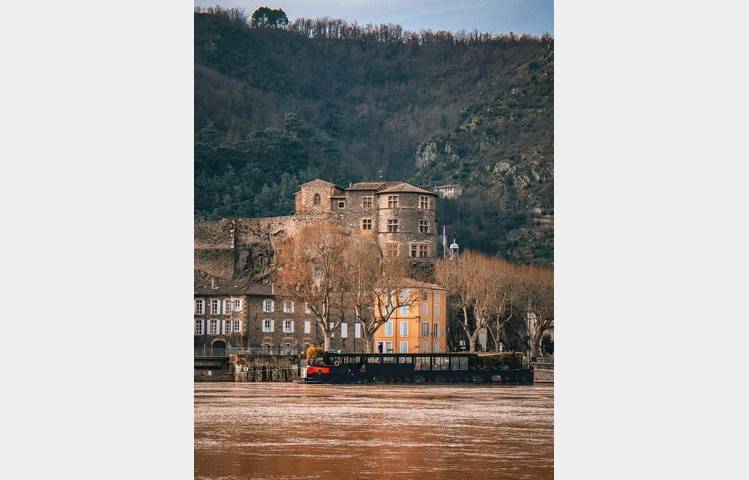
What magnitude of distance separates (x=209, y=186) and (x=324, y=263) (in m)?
2.70

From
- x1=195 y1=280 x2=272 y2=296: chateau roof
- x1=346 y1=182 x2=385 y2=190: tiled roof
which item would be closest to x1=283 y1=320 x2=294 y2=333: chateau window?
x1=195 y1=280 x2=272 y2=296: chateau roof

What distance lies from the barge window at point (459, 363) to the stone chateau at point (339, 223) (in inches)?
72.2

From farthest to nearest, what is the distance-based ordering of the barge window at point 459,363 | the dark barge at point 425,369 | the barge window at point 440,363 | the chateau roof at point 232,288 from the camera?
the chateau roof at point 232,288 → the barge window at point 459,363 → the barge window at point 440,363 → the dark barge at point 425,369

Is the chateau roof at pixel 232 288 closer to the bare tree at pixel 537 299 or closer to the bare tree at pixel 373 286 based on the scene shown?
the bare tree at pixel 373 286

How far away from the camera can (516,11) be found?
24.2 metres

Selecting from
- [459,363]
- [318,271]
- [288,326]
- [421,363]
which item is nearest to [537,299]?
[459,363]

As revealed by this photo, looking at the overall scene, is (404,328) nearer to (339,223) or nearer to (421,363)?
(421,363)

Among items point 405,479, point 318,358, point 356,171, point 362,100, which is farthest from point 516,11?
point 318,358

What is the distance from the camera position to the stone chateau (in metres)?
28.7

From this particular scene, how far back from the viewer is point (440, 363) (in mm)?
30422

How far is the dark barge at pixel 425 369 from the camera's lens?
1187 inches

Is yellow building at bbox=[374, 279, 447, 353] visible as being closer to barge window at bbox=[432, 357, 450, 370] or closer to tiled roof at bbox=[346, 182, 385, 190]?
barge window at bbox=[432, 357, 450, 370]

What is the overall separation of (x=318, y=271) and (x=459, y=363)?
3.28m

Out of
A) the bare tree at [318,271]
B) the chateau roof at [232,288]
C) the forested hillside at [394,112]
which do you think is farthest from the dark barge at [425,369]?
the chateau roof at [232,288]
